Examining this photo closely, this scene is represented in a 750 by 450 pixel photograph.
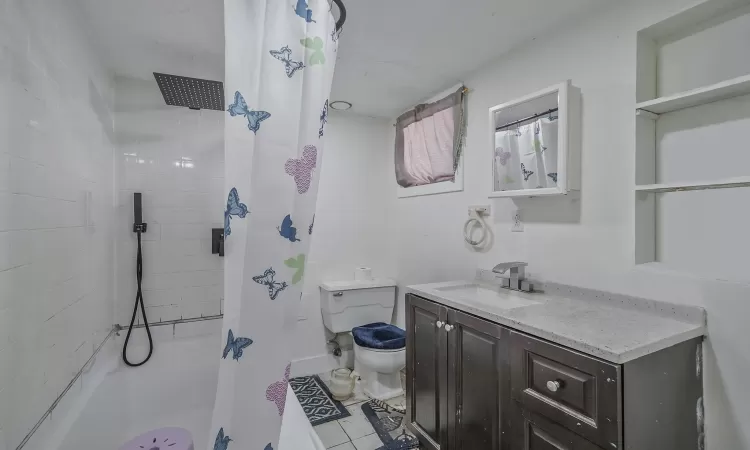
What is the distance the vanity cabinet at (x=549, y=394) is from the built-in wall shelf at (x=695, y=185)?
0.56 m

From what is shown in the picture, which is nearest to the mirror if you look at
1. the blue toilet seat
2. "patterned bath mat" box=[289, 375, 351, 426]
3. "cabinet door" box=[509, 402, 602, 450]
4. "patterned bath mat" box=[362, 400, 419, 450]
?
"cabinet door" box=[509, 402, 602, 450]

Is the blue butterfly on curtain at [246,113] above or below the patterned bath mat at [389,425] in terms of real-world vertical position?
above

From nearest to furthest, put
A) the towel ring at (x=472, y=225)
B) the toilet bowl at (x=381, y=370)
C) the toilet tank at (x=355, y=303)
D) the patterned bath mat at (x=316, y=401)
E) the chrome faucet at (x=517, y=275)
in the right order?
the chrome faucet at (x=517, y=275)
the towel ring at (x=472, y=225)
the patterned bath mat at (x=316, y=401)
the toilet bowl at (x=381, y=370)
the toilet tank at (x=355, y=303)

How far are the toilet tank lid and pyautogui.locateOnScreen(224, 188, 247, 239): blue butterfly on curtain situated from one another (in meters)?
1.62

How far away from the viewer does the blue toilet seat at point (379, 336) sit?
228 cm

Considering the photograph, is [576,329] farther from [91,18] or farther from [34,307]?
[91,18]

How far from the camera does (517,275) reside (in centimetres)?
175

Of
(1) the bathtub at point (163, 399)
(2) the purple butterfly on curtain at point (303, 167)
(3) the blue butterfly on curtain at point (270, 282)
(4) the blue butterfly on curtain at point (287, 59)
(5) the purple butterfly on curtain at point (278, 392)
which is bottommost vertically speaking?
(1) the bathtub at point (163, 399)

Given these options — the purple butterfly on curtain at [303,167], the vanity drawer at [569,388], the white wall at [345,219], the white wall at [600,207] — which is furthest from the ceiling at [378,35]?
the vanity drawer at [569,388]

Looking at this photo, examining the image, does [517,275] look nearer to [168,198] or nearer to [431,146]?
[431,146]

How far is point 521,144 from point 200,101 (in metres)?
2.03

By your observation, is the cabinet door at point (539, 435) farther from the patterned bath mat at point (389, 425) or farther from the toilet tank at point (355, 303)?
the toilet tank at point (355, 303)

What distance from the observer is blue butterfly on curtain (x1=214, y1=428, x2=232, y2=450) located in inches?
40.4

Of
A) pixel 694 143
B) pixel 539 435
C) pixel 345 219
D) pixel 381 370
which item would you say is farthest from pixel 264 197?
pixel 345 219
